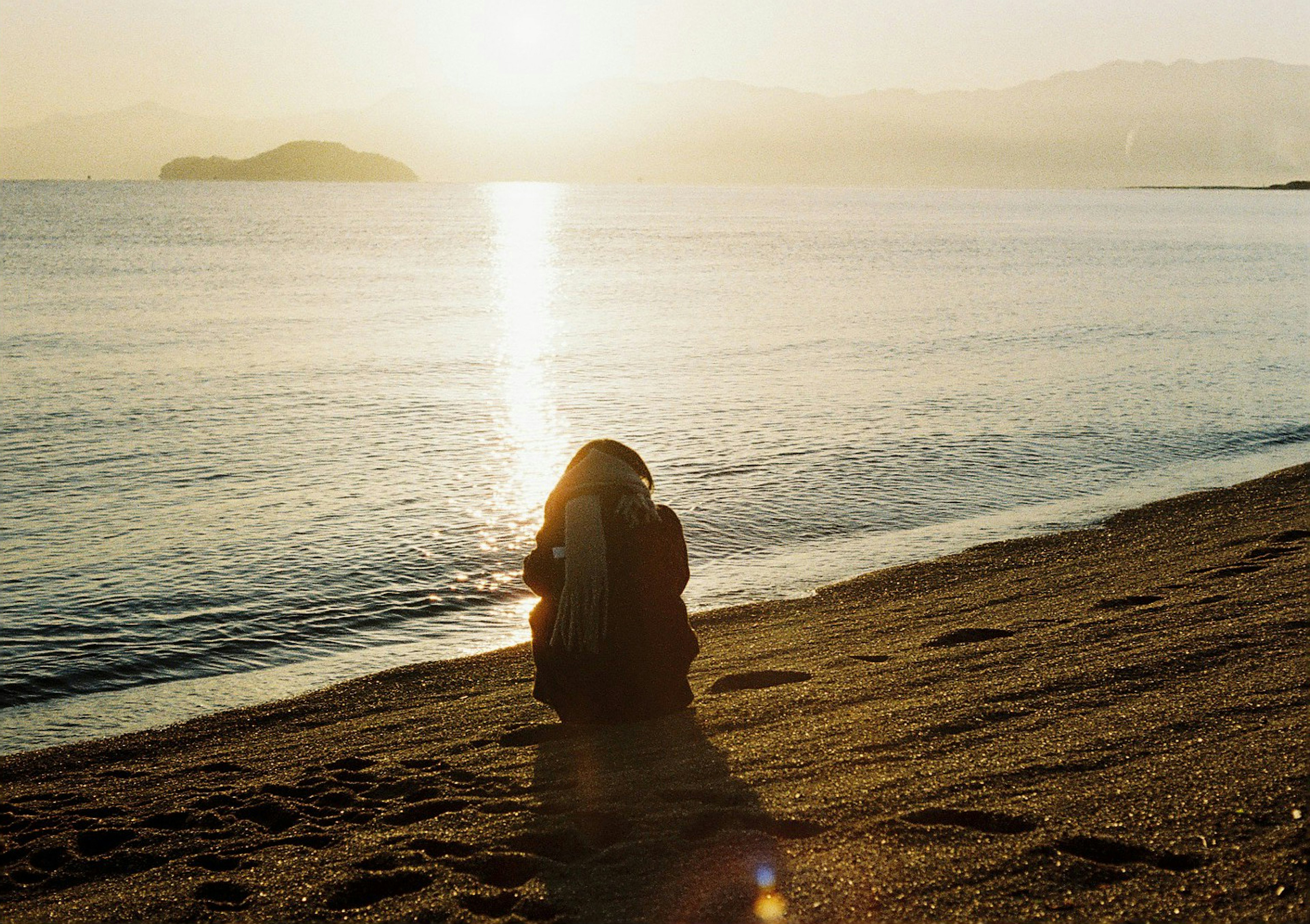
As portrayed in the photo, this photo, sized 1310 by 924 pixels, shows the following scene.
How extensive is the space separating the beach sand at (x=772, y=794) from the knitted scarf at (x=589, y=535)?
0.75 metres

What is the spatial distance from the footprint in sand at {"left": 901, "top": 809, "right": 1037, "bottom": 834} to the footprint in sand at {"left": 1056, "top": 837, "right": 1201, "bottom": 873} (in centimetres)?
23

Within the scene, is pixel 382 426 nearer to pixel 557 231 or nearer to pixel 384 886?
pixel 384 886

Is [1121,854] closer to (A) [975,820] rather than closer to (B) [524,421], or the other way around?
(A) [975,820]

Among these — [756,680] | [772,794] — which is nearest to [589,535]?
[772,794]

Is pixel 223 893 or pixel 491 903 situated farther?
pixel 223 893

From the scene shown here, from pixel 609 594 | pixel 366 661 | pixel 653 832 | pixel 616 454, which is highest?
pixel 616 454

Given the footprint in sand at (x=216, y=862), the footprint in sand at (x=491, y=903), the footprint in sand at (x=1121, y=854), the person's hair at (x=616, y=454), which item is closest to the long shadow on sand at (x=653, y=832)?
the footprint in sand at (x=491, y=903)

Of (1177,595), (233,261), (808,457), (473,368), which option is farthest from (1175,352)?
(233,261)

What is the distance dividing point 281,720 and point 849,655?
15.7 ft

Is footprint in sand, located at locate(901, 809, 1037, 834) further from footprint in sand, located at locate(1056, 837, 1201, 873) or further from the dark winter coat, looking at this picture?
the dark winter coat

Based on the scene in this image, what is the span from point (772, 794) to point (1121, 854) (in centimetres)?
177

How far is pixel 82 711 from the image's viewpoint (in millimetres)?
9805

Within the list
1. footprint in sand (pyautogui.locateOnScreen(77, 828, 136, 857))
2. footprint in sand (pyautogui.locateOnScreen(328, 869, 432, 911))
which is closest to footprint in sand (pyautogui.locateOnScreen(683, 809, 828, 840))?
footprint in sand (pyautogui.locateOnScreen(328, 869, 432, 911))

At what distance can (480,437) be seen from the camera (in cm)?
2225
